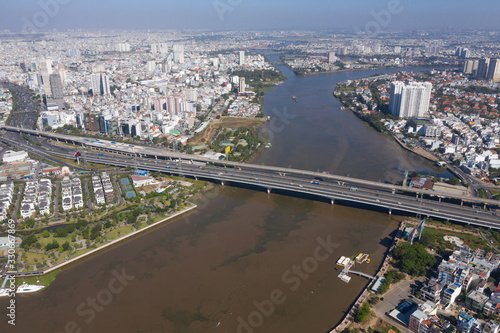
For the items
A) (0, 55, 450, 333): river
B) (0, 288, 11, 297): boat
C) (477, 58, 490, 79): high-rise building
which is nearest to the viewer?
(0, 55, 450, 333): river

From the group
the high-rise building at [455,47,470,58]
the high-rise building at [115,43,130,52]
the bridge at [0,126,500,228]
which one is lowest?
the bridge at [0,126,500,228]

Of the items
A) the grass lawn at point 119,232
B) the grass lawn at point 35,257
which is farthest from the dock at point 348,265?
the grass lawn at point 35,257

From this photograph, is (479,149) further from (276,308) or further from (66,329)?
(66,329)

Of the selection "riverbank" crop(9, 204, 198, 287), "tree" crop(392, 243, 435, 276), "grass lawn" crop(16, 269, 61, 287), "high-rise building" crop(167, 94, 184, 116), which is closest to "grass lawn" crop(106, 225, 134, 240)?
"riverbank" crop(9, 204, 198, 287)

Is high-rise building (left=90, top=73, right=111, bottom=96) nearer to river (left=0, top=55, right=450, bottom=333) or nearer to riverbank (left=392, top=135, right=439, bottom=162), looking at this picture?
river (left=0, top=55, right=450, bottom=333)

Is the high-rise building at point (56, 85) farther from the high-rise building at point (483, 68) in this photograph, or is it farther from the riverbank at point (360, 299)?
the high-rise building at point (483, 68)

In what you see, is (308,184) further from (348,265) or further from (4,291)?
(4,291)
